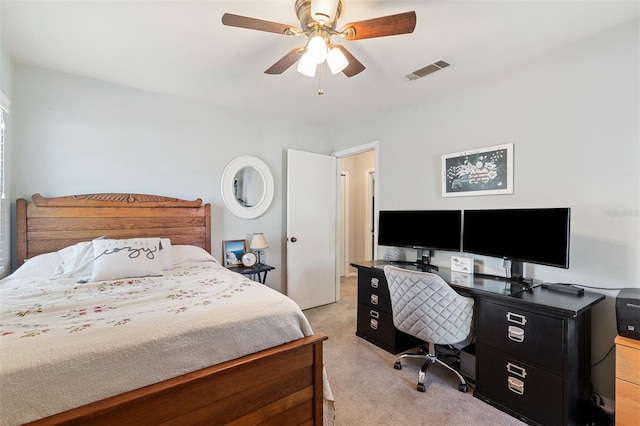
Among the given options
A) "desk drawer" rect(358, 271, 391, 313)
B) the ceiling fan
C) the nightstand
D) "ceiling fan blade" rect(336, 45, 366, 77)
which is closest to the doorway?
the nightstand

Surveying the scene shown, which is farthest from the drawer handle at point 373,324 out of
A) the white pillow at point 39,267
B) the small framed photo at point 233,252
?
the white pillow at point 39,267

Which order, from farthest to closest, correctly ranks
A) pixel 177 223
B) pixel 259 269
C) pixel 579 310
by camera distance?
pixel 259 269 → pixel 177 223 → pixel 579 310

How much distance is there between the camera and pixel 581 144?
6.59 ft

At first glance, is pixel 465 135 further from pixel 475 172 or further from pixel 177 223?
pixel 177 223

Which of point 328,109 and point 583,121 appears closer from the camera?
point 583,121

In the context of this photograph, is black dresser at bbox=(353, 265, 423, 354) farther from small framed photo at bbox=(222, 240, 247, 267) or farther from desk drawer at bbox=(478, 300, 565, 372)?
small framed photo at bbox=(222, 240, 247, 267)

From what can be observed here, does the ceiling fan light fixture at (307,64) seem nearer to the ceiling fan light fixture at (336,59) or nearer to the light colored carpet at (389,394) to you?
the ceiling fan light fixture at (336,59)

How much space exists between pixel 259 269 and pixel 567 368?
2625 mm

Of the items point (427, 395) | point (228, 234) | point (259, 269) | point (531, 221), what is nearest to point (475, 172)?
point (531, 221)

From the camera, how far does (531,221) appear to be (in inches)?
80.0

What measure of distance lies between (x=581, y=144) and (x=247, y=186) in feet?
10.2

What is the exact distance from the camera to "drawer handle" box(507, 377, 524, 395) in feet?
5.82

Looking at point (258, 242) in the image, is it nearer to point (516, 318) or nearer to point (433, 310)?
point (433, 310)

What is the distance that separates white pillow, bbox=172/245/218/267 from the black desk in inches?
87.3
